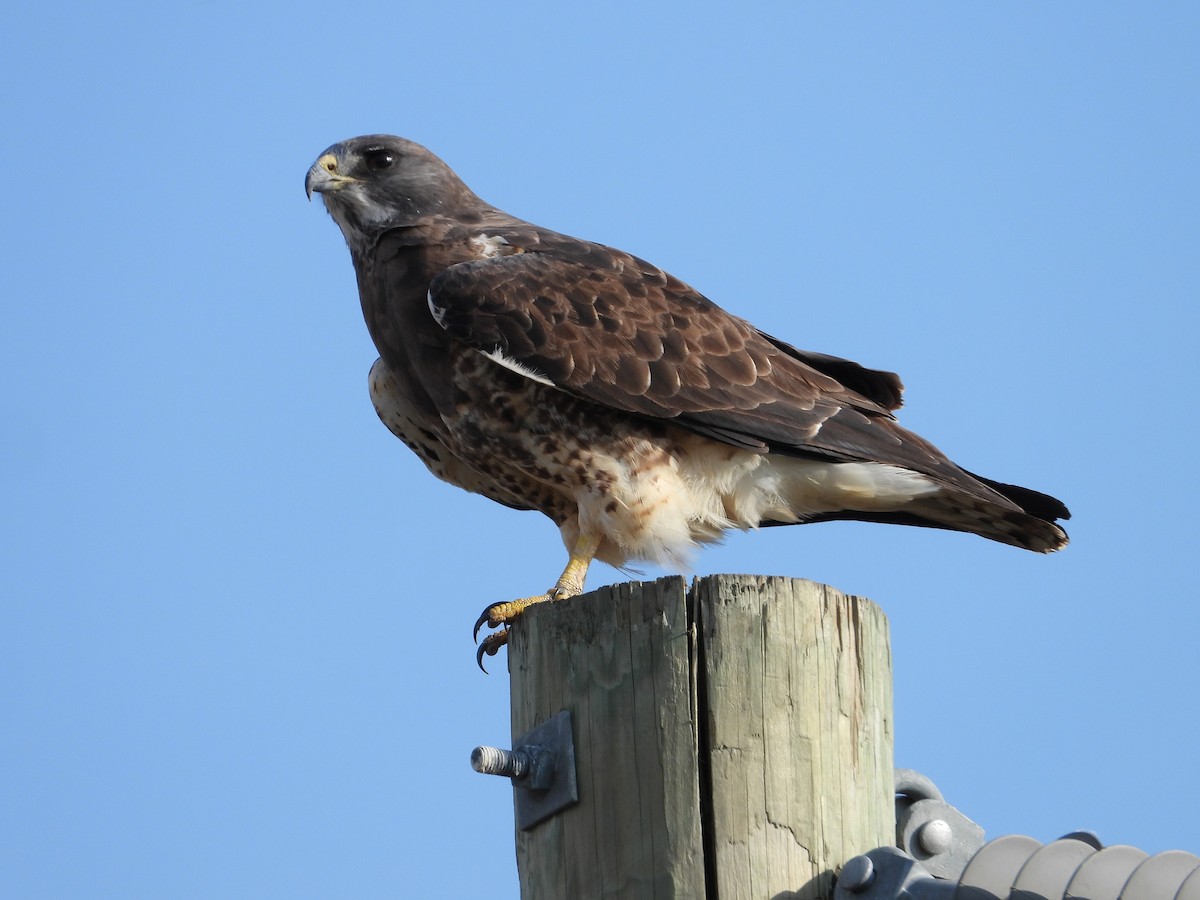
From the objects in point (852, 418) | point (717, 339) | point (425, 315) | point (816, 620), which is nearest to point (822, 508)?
point (852, 418)

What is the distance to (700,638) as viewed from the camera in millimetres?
3055

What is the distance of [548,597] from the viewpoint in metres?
4.99

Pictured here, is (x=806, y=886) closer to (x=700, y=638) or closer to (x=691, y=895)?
(x=691, y=895)

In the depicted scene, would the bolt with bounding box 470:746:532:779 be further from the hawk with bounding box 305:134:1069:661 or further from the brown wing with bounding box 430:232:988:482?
the brown wing with bounding box 430:232:988:482

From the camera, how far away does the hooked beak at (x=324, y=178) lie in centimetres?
593

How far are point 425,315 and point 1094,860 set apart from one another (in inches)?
130

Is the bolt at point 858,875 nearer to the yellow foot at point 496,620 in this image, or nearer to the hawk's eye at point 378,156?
the yellow foot at point 496,620

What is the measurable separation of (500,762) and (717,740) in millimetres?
473

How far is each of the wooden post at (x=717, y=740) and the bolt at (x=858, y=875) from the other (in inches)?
3.7

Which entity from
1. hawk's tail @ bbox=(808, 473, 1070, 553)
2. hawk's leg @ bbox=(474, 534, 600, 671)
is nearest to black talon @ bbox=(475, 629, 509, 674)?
hawk's leg @ bbox=(474, 534, 600, 671)

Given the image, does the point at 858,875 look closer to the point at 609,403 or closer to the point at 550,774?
the point at 550,774

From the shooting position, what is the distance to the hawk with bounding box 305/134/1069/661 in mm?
5148

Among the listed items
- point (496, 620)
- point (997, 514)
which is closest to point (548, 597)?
point (496, 620)

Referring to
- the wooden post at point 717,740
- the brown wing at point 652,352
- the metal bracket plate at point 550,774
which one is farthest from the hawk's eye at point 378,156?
the metal bracket plate at point 550,774
